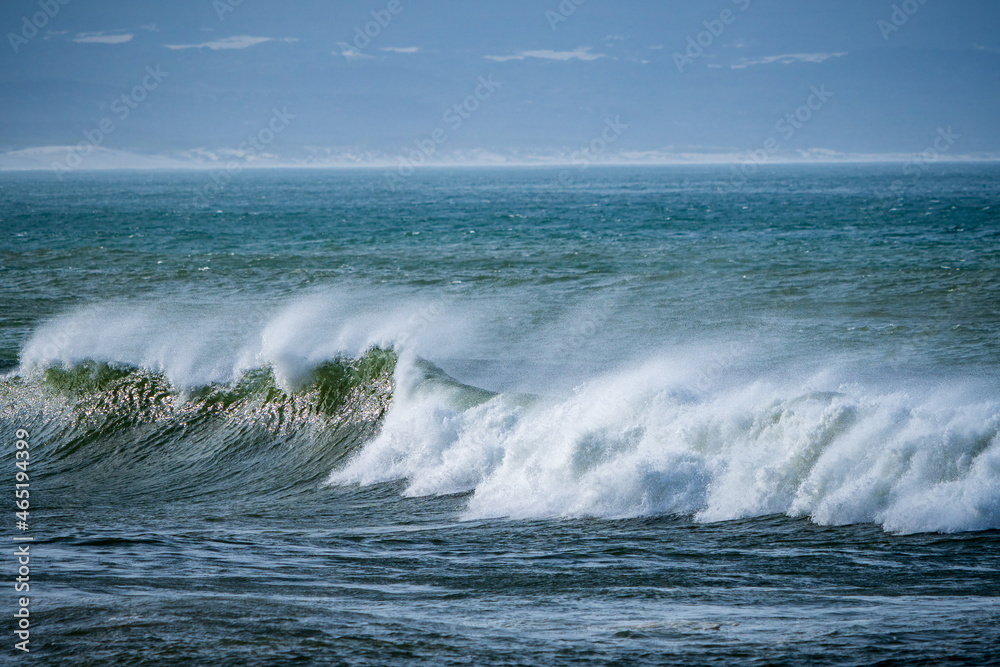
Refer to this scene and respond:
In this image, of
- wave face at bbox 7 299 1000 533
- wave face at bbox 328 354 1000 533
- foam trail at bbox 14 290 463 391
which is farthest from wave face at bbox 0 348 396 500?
wave face at bbox 328 354 1000 533

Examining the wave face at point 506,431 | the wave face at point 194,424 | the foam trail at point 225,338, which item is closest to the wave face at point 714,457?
the wave face at point 506,431

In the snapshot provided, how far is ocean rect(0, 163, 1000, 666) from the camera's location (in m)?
5.15

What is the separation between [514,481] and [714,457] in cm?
193

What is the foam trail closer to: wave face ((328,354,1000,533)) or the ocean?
the ocean

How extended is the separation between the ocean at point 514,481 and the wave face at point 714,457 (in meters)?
0.03

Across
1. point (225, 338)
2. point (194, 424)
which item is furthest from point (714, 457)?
point (225, 338)

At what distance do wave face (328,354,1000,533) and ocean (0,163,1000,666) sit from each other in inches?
1.1

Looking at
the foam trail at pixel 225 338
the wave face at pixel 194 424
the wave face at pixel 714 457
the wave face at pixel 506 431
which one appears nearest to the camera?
the wave face at pixel 714 457

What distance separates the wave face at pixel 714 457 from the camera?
320 inches

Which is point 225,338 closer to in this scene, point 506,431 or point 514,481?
point 506,431

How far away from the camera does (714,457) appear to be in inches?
357

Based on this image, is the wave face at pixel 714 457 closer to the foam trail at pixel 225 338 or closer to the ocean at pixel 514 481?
the ocean at pixel 514 481

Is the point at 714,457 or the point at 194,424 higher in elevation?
the point at 194,424

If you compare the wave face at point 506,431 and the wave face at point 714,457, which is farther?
the wave face at point 506,431
